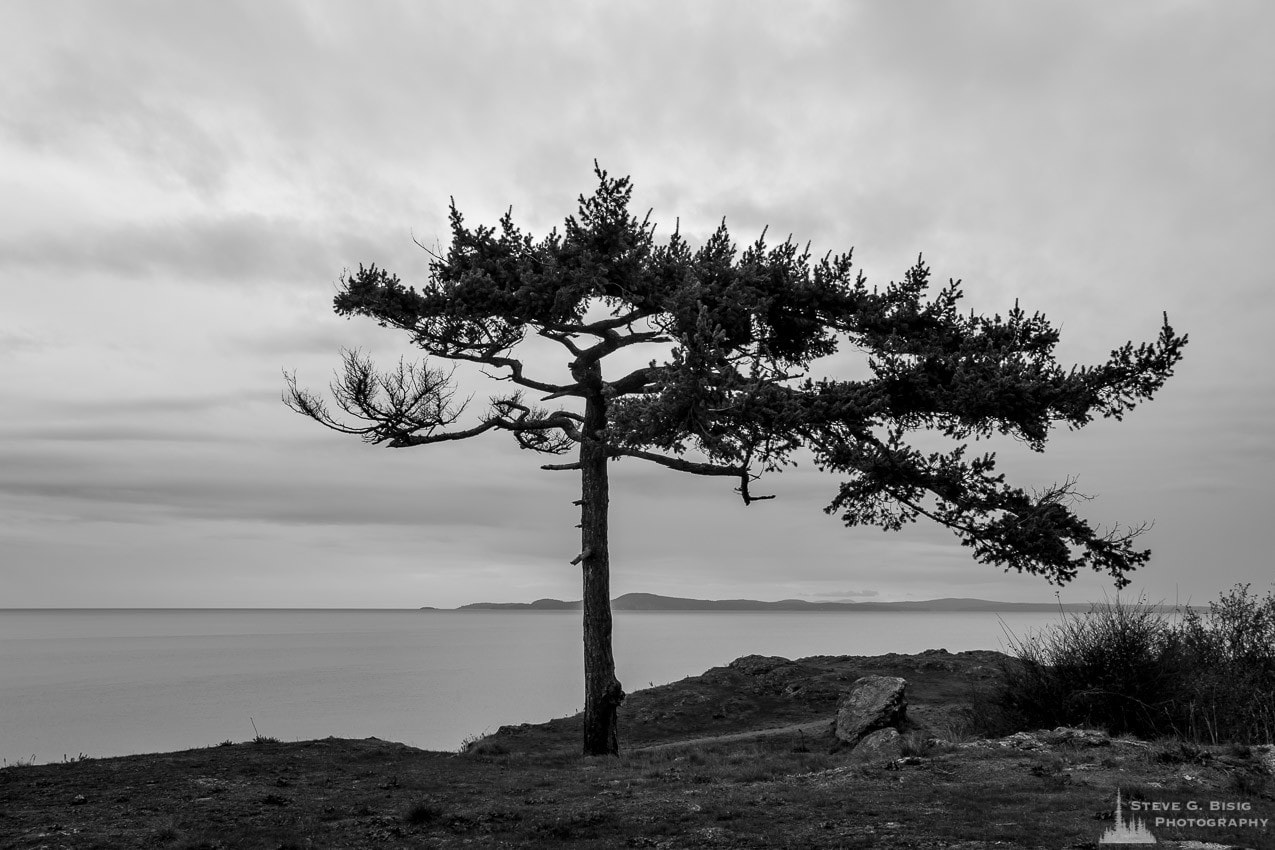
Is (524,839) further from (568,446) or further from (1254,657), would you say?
Result: (1254,657)

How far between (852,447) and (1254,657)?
10065 mm

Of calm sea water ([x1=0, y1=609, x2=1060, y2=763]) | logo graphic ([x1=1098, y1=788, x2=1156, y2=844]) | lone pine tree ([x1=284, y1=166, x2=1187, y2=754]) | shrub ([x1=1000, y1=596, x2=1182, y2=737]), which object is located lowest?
calm sea water ([x1=0, y1=609, x2=1060, y2=763])

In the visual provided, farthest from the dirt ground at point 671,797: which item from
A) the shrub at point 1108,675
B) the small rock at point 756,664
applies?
the small rock at point 756,664

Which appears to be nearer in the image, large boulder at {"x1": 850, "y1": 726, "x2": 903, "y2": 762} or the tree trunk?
large boulder at {"x1": 850, "y1": 726, "x2": 903, "y2": 762}

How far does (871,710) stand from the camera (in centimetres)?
1786

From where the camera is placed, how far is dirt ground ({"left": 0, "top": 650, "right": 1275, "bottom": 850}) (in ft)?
28.3

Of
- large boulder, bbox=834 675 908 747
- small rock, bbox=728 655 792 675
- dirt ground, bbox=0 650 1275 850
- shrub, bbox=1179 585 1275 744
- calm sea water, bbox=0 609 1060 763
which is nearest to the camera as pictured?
dirt ground, bbox=0 650 1275 850

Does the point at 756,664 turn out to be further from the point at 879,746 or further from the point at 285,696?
the point at 285,696

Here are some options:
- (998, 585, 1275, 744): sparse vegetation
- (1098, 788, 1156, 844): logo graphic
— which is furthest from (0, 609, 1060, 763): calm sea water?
(1098, 788, 1156, 844): logo graphic

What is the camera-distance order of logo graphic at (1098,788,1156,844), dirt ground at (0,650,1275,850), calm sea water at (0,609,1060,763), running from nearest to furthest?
logo graphic at (1098,788,1156,844)
dirt ground at (0,650,1275,850)
calm sea water at (0,609,1060,763)

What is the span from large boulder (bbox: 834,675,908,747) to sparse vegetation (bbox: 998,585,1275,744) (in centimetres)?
273

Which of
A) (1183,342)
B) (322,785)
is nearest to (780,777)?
(322,785)

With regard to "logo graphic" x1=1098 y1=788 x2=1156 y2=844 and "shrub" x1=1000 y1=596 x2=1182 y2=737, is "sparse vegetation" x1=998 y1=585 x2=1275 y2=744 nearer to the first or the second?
"shrub" x1=1000 y1=596 x2=1182 y2=737

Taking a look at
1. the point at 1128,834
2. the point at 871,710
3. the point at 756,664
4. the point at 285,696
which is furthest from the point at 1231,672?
the point at 285,696
